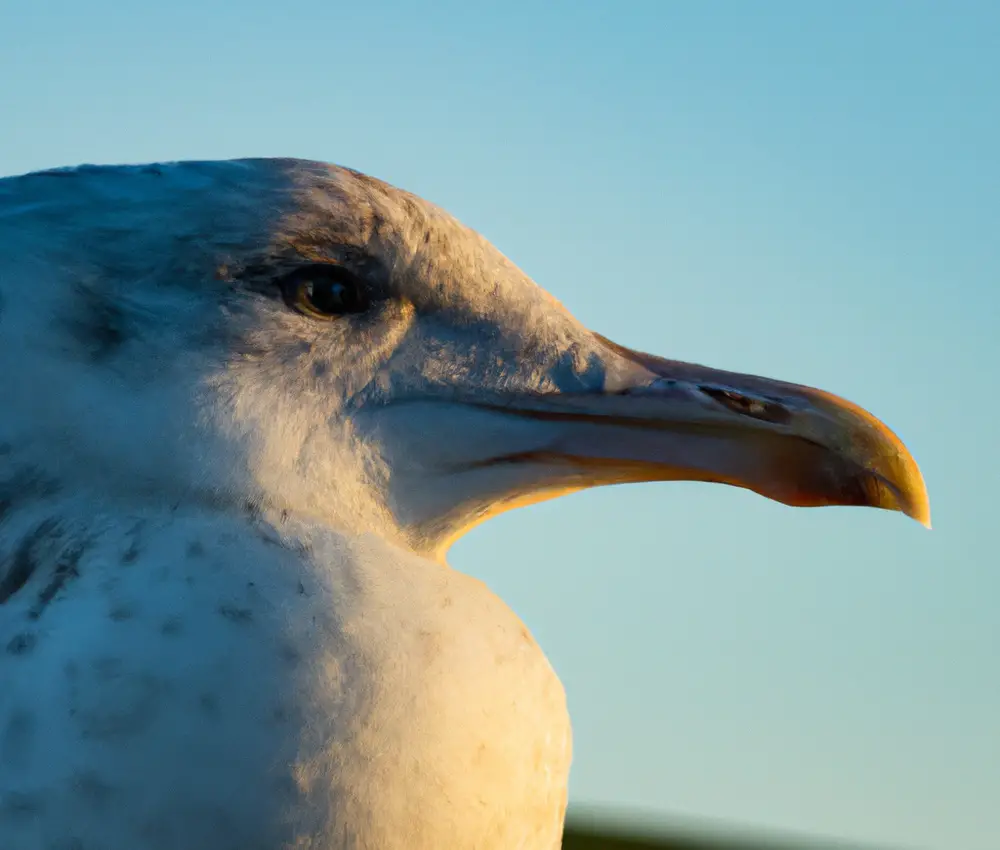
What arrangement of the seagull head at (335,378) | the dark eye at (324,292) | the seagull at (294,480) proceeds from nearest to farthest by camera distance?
the seagull at (294,480) < the seagull head at (335,378) < the dark eye at (324,292)

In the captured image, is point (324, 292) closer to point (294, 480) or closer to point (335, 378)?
point (335, 378)

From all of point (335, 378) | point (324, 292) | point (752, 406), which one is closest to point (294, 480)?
point (335, 378)

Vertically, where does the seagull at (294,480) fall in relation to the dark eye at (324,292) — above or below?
below

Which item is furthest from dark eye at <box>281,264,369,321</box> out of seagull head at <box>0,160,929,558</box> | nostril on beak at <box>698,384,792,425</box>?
nostril on beak at <box>698,384,792,425</box>

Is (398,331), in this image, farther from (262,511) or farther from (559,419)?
(262,511)

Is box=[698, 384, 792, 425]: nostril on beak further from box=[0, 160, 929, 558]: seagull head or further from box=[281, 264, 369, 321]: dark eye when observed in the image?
box=[281, 264, 369, 321]: dark eye

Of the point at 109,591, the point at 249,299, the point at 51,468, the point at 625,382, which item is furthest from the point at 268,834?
the point at 625,382

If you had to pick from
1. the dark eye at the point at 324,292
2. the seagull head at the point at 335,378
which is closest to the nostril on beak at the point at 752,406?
the seagull head at the point at 335,378

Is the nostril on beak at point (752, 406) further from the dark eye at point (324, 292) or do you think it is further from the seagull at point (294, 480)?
the dark eye at point (324, 292)
